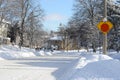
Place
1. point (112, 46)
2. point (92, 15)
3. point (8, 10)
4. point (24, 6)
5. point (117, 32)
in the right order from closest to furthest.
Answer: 1. point (117, 32)
2. point (112, 46)
3. point (8, 10)
4. point (92, 15)
5. point (24, 6)

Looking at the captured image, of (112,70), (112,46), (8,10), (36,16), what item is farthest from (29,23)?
(112,70)

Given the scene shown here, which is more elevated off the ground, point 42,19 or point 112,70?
point 42,19

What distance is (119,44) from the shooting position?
178ft

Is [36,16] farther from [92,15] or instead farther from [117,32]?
[117,32]

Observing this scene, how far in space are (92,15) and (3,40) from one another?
36.9 meters

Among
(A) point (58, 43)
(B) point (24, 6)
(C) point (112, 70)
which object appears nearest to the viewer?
(C) point (112, 70)

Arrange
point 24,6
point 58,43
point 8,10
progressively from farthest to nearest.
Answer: point 58,43 < point 24,6 < point 8,10

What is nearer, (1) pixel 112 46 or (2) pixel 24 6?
(1) pixel 112 46

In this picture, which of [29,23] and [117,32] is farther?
[29,23]

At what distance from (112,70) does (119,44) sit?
4195 centimetres

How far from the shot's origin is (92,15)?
78.4 metres

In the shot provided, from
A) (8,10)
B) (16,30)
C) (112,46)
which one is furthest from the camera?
(16,30)

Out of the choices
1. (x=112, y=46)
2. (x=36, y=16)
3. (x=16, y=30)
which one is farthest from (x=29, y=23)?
(x=112, y=46)

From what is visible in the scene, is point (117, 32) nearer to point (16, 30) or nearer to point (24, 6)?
point (24, 6)
